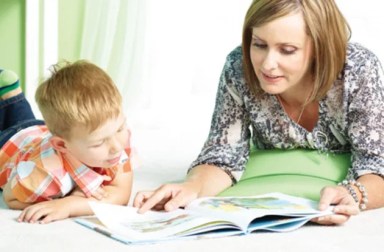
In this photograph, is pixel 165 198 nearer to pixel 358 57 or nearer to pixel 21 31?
pixel 358 57

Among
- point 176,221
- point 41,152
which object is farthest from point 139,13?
point 176,221

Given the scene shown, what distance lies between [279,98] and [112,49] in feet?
5.50

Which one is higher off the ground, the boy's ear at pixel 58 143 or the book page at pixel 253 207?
the boy's ear at pixel 58 143

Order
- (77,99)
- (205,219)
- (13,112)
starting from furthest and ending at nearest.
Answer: (13,112), (77,99), (205,219)

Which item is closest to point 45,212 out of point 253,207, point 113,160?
point 113,160

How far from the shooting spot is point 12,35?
3.59 metres

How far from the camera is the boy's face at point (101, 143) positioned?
65.1 inches

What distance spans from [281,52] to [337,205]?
39 centimetres

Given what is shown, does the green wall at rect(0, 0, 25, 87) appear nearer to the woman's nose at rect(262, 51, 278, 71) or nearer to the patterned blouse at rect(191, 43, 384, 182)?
the patterned blouse at rect(191, 43, 384, 182)

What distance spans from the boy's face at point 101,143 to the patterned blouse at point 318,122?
0.37 meters

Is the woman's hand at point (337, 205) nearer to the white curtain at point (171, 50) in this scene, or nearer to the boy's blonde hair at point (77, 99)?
the boy's blonde hair at point (77, 99)

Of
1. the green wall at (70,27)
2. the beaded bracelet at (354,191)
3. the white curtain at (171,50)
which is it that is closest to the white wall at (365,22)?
the white curtain at (171,50)

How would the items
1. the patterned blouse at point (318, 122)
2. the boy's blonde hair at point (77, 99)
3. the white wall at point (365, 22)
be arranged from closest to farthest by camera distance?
the boy's blonde hair at point (77, 99), the patterned blouse at point (318, 122), the white wall at point (365, 22)

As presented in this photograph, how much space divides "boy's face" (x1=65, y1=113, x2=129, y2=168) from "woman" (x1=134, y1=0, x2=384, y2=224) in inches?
4.6
